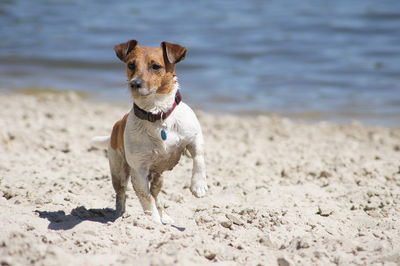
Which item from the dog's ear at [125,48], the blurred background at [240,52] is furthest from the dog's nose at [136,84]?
the blurred background at [240,52]

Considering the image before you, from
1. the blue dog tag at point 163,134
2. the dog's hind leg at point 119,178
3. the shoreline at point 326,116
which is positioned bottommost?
the shoreline at point 326,116

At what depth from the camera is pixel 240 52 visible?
50.1 ft

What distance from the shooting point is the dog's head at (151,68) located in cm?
496

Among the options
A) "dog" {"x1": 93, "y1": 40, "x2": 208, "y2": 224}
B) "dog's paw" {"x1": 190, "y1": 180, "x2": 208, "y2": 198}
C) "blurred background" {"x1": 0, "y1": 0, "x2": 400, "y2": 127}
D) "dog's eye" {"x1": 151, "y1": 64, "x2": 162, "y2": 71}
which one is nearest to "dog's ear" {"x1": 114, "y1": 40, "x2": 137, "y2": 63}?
"dog" {"x1": 93, "y1": 40, "x2": 208, "y2": 224}

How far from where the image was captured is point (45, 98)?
11.2 m

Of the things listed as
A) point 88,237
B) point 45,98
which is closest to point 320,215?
point 88,237

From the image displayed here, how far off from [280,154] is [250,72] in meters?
5.83

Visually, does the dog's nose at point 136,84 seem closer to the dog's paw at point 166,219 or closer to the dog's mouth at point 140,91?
the dog's mouth at point 140,91

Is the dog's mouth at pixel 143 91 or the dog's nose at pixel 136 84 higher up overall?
the dog's nose at pixel 136 84

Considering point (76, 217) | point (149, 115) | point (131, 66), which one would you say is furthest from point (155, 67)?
point (76, 217)

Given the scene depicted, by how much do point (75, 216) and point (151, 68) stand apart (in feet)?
4.81

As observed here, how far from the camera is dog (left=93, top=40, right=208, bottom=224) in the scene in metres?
5.11

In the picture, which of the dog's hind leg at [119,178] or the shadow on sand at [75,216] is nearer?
the shadow on sand at [75,216]

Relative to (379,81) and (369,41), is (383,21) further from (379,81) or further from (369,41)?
(379,81)
